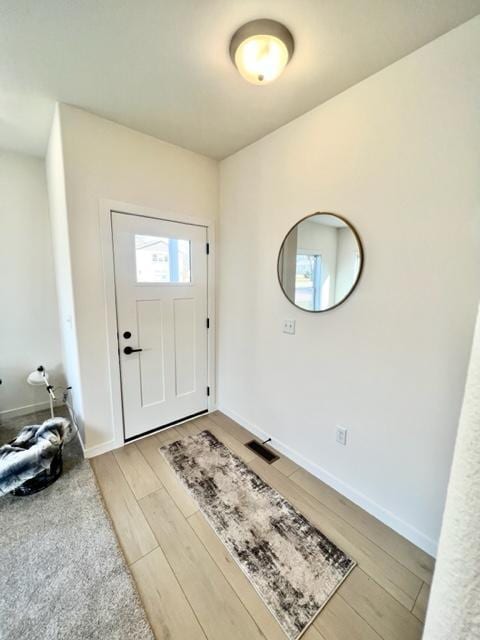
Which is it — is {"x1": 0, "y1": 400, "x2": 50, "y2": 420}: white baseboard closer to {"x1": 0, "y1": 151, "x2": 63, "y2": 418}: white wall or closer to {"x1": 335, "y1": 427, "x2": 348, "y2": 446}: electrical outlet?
{"x1": 0, "y1": 151, "x2": 63, "y2": 418}: white wall

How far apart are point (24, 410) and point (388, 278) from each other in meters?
3.50

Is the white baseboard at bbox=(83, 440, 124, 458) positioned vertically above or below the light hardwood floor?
above

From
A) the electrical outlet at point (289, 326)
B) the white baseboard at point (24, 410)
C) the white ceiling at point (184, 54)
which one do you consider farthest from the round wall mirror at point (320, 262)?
the white baseboard at point (24, 410)

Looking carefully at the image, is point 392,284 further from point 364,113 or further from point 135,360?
point 135,360

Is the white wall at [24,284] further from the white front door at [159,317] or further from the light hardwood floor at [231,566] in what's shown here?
the light hardwood floor at [231,566]

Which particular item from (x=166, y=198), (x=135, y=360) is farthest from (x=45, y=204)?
(x=135, y=360)

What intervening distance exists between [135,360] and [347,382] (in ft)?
5.51

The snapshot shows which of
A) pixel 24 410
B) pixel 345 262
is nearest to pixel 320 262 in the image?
pixel 345 262

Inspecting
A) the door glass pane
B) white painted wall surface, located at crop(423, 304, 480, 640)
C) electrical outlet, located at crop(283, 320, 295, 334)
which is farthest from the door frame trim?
white painted wall surface, located at crop(423, 304, 480, 640)

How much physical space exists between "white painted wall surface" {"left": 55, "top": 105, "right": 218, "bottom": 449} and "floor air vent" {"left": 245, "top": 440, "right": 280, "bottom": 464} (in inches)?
46.6

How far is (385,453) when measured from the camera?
5.22 feet

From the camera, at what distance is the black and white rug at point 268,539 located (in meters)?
1.22

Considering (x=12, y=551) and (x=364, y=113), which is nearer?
(x=12, y=551)

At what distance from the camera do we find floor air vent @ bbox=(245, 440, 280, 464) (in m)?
2.14
